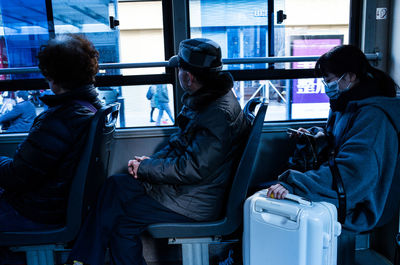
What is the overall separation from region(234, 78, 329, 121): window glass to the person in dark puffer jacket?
118 cm

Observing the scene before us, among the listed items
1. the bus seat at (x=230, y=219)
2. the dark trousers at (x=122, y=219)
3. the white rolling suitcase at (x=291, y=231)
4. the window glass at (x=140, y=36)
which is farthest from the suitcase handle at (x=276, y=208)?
the window glass at (x=140, y=36)

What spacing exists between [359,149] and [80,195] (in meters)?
1.24

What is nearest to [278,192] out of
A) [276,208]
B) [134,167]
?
[276,208]

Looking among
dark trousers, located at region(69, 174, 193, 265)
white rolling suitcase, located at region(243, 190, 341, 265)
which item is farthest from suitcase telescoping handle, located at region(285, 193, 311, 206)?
dark trousers, located at region(69, 174, 193, 265)

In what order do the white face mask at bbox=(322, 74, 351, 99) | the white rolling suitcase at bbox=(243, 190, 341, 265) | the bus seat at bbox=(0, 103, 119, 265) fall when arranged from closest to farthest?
the white rolling suitcase at bbox=(243, 190, 341, 265), the bus seat at bbox=(0, 103, 119, 265), the white face mask at bbox=(322, 74, 351, 99)

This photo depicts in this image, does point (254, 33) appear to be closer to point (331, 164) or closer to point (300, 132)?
point (300, 132)

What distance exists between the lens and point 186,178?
150cm

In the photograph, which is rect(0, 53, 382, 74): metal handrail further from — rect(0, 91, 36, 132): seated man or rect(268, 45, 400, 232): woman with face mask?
rect(268, 45, 400, 232): woman with face mask

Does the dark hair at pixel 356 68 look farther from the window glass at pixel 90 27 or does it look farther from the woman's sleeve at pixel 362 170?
the window glass at pixel 90 27

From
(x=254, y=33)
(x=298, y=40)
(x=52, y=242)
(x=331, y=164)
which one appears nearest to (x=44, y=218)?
(x=52, y=242)

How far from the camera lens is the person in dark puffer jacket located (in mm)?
1468

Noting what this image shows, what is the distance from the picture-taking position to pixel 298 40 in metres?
2.45

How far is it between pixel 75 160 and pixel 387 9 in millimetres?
2270

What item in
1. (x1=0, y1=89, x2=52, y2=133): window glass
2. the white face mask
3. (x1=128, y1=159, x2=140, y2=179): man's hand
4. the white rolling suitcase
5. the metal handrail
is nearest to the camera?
the white rolling suitcase
